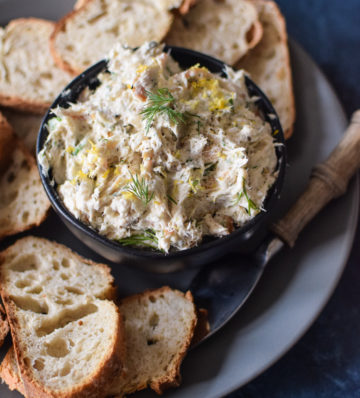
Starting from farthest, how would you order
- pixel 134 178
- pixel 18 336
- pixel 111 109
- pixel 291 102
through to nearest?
pixel 291 102
pixel 18 336
pixel 111 109
pixel 134 178

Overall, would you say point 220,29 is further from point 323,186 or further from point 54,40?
point 323,186

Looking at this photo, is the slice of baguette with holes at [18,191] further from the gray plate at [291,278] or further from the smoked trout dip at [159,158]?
the smoked trout dip at [159,158]

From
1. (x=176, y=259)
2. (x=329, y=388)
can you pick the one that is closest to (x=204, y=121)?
(x=176, y=259)

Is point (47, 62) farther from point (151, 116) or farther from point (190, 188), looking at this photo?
point (190, 188)

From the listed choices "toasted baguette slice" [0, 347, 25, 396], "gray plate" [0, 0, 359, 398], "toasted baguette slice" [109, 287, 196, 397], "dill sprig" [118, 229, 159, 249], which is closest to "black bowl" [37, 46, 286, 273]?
"dill sprig" [118, 229, 159, 249]

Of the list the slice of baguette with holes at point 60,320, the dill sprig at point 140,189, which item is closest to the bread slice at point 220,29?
the dill sprig at point 140,189

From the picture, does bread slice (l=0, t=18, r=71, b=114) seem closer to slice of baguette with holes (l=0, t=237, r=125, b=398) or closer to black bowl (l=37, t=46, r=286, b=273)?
black bowl (l=37, t=46, r=286, b=273)

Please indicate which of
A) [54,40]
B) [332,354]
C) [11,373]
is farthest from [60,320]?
[54,40]
